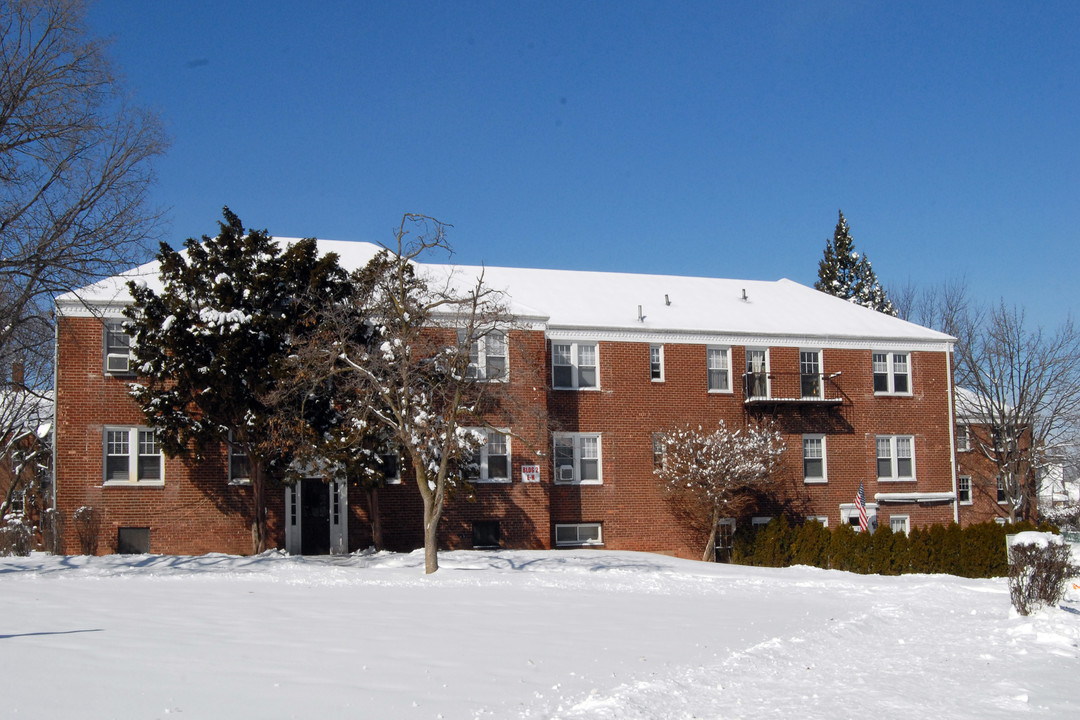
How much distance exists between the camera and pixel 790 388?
32.4 m

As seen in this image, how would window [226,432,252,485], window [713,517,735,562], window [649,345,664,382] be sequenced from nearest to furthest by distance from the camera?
window [226,432,252,485]
window [713,517,735,562]
window [649,345,664,382]

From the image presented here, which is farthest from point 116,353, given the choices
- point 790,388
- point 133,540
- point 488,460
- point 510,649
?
point 790,388

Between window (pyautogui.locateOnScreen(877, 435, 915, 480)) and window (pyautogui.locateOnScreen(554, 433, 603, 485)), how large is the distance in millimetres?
10190

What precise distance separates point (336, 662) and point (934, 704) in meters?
5.72

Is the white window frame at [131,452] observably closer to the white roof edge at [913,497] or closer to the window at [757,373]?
the window at [757,373]

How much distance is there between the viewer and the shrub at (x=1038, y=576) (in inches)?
580

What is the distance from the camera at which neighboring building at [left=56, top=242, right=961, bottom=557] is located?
25.8 m

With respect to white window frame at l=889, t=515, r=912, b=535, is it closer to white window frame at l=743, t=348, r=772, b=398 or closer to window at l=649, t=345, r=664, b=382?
white window frame at l=743, t=348, r=772, b=398

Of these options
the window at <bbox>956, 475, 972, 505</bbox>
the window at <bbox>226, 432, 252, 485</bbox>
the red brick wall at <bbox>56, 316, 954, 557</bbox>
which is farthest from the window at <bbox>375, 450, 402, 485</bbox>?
the window at <bbox>956, 475, 972, 505</bbox>

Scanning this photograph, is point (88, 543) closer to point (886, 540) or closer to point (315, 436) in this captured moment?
point (315, 436)

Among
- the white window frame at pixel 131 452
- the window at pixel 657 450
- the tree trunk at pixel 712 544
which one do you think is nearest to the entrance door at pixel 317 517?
the white window frame at pixel 131 452

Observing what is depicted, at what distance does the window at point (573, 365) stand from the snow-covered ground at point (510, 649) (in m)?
10.6

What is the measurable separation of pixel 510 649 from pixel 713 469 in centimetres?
→ 1831

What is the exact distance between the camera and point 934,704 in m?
9.12
